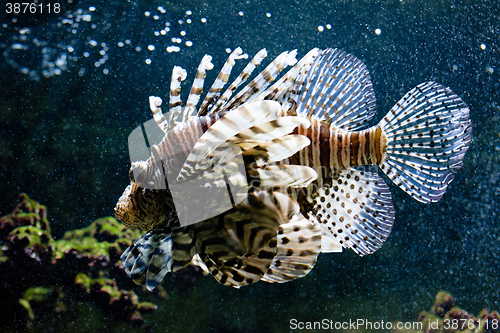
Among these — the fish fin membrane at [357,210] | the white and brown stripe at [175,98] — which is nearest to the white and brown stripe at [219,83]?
the white and brown stripe at [175,98]

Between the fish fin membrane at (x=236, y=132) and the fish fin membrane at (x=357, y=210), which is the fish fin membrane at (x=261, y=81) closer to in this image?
the fish fin membrane at (x=236, y=132)

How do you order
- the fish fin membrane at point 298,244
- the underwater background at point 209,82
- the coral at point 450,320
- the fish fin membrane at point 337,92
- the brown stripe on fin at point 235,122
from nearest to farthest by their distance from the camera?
the brown stripe on fin at point 235,122, the fish fin membrane at point 298,244, the fish fin membrane at point 337,92, the underwater background at point 209,82, the coral at point 450,320

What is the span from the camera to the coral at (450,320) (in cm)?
348

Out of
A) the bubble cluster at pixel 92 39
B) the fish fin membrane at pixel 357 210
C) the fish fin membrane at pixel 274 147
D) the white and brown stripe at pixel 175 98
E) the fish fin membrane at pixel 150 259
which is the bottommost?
the fish fin membrane at pixel 357 210

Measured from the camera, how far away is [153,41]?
10.1ft

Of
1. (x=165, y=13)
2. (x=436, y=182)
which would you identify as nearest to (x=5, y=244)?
(x=165, y=13)

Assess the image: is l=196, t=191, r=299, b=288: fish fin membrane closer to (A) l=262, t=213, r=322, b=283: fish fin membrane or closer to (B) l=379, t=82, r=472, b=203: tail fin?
(A) l=262, t=213, r=322, b=283: fish fin membrane

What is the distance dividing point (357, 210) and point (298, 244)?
0.53m

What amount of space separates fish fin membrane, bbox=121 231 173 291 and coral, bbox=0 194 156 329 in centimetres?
163

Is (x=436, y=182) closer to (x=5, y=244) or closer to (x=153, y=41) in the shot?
(x=153, y=41)

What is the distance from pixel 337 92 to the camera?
5.74 feet

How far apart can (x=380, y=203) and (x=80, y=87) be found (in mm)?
2545

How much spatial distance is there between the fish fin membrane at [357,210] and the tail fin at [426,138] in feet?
0.54

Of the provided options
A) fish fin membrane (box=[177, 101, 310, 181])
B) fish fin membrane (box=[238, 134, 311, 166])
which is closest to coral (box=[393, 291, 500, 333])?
fish fin membrane (box=[238, 134, 311, 166])
